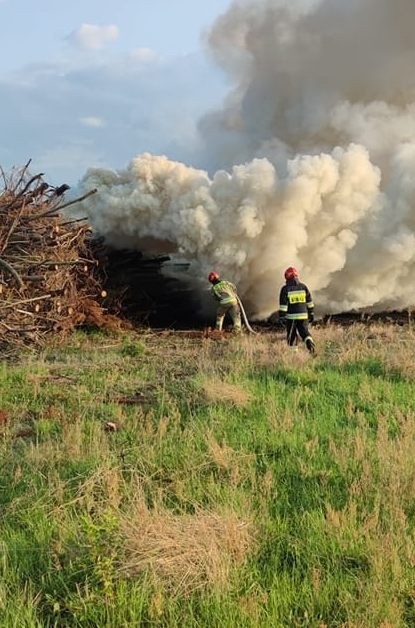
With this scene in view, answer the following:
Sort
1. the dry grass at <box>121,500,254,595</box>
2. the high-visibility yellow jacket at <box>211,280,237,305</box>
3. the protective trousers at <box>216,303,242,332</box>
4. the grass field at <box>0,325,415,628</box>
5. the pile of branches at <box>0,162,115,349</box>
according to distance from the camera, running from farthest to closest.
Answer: the protective trousers at <box>216,303,242,332</box>, the high-visibility yellow jacket at <box>211,280,237,305</box>, the pile of branches at <box>0,162,115,349</box>, the dry grass at <box>121,500,254,595</box>, the grass field at <box>0,325,415,628</box>

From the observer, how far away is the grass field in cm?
381

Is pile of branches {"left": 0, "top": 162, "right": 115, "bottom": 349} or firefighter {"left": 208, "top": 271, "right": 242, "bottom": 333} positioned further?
firefighter {"left": 208, "top": 271, "right": 242, "bottom": 333}

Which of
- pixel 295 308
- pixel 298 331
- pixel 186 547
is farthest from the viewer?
pixel 298 331

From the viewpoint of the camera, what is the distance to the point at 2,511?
5223 mm

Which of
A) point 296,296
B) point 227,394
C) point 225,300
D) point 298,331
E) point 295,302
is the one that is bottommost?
point 227,394

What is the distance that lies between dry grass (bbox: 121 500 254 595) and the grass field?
10 millimetres

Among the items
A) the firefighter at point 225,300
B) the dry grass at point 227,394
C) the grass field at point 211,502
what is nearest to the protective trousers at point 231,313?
the firefighter at point 225,300

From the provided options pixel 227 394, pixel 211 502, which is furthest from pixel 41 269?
pixel 211 502

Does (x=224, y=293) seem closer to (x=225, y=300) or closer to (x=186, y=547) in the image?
(x=225, y=300)

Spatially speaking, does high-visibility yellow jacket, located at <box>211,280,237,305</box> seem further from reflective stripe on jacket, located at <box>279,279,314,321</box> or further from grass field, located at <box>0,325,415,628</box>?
grass field, located at <box>0,325,415,628</box>

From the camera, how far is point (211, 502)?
16.6ft

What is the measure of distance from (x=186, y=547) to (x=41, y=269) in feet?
37.0

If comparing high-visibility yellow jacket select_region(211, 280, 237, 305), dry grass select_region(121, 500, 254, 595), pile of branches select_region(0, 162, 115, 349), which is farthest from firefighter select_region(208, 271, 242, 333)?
dry grass select_region(121, 500, 254, 595)

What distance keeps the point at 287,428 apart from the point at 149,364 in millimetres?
5325
